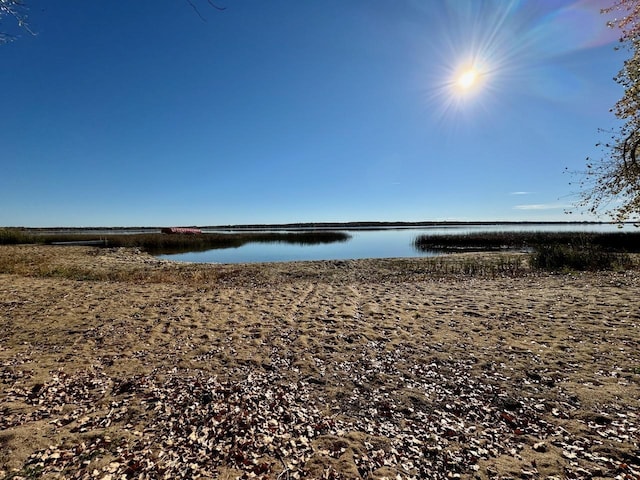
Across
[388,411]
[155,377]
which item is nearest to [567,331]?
[388,411]

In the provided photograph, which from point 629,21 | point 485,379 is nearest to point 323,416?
point 485,379

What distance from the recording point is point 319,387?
20.0ft

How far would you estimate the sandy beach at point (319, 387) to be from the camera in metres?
4.06

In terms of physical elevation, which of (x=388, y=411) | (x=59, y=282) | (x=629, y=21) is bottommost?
(x=388, y=411)

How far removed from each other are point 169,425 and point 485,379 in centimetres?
608

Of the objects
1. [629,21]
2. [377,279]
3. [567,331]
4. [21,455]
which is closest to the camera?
[21,455]

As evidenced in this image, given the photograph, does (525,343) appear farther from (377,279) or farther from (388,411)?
(377,279)

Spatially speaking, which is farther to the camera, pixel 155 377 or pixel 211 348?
pixel 211 348

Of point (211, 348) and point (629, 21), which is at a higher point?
point (629, 21)

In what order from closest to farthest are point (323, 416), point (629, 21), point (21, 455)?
point (21, 455), point (323, 416), point (629, 21)

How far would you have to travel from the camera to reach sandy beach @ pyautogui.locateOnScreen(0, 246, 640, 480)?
4062 millimetres

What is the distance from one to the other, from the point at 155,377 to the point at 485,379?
6990 mm

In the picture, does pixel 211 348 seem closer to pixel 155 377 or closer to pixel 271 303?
pixel 155 377

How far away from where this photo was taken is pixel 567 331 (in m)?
8.44
